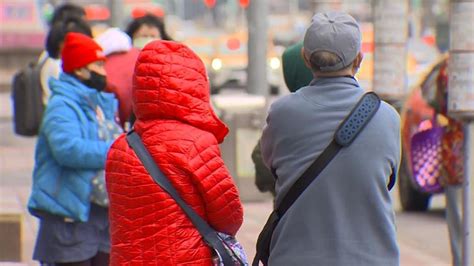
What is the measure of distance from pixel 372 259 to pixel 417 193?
863 cm

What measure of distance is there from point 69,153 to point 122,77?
48.4 inches

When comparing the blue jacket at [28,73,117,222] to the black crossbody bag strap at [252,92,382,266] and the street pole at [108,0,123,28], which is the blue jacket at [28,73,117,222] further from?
the street pole at [108,0,123,28]

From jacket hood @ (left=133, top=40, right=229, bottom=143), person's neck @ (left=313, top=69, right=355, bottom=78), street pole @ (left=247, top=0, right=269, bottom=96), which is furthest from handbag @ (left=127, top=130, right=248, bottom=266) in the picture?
street pole @ (left=247, top=0, right=269, bottom=96)

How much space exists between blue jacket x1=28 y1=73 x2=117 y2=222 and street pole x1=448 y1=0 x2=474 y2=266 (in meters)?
2.01

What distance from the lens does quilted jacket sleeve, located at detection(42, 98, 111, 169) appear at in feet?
21.0

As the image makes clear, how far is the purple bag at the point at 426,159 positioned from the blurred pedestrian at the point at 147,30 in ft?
14.9

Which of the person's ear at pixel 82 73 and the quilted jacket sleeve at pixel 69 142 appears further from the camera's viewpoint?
the person's ear at pixel 82 73

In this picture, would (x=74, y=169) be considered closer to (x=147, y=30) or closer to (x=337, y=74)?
(x=147, y=30)

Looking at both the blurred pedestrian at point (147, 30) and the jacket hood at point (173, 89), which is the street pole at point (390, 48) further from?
the jacket hood at point (173, 89)

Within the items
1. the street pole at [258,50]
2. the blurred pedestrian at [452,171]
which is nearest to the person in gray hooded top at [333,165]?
the blurred pedestrian at [452,171]

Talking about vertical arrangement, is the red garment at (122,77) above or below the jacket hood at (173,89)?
below

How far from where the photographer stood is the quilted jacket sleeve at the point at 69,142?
6.39 meters

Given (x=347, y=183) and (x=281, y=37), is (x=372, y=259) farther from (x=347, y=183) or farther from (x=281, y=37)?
(x=281, y=37)

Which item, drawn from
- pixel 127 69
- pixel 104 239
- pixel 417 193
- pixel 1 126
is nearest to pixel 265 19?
pixel 417 193
